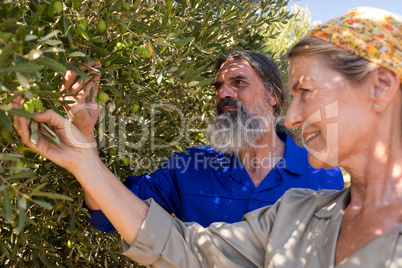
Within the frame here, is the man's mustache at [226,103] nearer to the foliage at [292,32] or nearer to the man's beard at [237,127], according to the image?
the man's beard at [237,127]

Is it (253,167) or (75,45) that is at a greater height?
(75,45)

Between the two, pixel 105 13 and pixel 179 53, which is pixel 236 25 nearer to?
pixel 179 53

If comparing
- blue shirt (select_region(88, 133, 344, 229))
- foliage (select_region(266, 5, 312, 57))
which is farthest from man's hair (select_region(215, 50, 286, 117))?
foliage (select_region(266, 5, 312, 57))

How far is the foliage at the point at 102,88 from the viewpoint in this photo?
4.58 feet

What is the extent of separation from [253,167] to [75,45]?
157cm

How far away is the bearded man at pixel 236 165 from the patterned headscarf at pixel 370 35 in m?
1.36

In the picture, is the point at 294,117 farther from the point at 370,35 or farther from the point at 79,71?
the point at 79,71

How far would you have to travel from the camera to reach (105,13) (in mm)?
1904

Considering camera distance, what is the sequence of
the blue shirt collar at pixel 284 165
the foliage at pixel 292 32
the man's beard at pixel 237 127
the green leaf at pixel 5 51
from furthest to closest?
the foliage at pixel 292 32 → the man's beard at pixel 237 127 → the blue shirt collar at pixel 284 165 → the green leaf at pixel 5 51

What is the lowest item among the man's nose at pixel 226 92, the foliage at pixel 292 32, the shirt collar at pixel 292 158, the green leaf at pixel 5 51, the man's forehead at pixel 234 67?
the foliage at pixel 292 32

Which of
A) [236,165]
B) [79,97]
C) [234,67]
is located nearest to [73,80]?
[79,97]

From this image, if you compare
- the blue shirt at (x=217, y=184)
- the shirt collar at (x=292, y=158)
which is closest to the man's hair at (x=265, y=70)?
the shirt collar at (x=292, y=158)

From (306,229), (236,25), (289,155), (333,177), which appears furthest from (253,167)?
(306,229)

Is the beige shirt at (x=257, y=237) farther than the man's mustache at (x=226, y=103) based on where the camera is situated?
No
